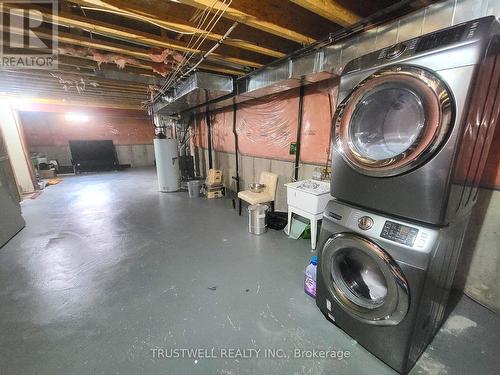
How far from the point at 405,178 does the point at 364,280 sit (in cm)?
80

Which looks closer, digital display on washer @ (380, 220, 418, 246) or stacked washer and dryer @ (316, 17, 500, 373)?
stacked washer and dryer @ (316, 17, 500, 373)

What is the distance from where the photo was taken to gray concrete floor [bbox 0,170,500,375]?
1.31 meters

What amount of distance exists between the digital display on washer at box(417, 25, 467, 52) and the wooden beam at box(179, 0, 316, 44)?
1164 millimetres

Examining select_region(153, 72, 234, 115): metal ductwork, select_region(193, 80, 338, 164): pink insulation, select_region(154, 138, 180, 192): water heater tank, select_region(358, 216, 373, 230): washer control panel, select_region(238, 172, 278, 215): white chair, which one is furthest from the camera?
select_region(154, 138, 180, 192): water heater tank

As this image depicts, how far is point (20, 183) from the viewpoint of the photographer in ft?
16.7

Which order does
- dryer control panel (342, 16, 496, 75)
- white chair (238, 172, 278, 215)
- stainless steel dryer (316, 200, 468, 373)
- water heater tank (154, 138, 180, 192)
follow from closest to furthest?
dryer control panel (342, 16, 496, 75)
stainless steel dryer (316, 200, 468, 373)
white chair (238, 172, 278, 215)
water heater tank (154, 138, 180, 192)

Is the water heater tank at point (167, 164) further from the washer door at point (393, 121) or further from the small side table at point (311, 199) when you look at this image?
the washer door at point (393, 121)

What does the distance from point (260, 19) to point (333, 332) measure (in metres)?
2.43

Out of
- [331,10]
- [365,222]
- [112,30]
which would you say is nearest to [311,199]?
[365,222]

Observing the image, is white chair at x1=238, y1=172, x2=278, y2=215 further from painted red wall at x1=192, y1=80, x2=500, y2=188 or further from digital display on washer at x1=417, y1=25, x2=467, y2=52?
digital display on washer at x1=417, y1=25, x2=467, y2=52

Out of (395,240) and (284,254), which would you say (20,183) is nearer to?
(284,254)

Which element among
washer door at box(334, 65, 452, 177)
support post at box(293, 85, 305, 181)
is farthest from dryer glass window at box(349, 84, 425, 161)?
support post at box(293, 85, 305, 181)

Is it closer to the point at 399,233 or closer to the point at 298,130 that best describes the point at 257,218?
the point at 298,130

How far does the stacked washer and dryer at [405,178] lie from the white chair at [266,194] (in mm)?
1784
